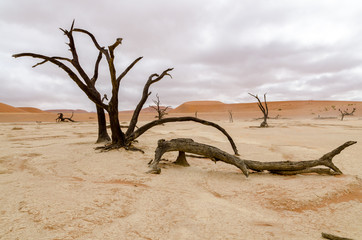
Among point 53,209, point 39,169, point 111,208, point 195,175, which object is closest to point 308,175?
point 195,175

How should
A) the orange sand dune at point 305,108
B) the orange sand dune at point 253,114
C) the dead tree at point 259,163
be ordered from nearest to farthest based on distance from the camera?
1. the dead tree at point 259,163
2. the orange sand dune at point 253,114
3. the orange sand dune at point 305,108

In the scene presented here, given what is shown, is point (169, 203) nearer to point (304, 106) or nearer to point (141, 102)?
point (141, 102)

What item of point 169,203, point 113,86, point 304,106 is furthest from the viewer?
point 304,106

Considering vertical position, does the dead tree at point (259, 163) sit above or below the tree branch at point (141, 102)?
below

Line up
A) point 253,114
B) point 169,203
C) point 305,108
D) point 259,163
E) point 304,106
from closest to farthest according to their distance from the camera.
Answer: point 169,203
point 259,163
point 253,114
point 305,108
point 304,106

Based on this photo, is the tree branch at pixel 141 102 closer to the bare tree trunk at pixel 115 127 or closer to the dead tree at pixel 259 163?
the bare tree trunk at pixel 115 127

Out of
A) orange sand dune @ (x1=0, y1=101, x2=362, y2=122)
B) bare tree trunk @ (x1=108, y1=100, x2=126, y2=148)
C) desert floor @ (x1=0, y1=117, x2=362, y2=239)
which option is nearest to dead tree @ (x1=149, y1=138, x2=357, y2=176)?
desert floor @ (x1=0, y1=117, x2=362, y2=239)

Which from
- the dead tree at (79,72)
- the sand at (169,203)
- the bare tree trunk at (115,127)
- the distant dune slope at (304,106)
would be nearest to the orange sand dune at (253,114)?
the distant dune slope at (304,106)

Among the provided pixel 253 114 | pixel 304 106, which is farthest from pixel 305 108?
pixel 253 114

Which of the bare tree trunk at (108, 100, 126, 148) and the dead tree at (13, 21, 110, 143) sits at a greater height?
the dead tree at (13, 21, 110, 143)

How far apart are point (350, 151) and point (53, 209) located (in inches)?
236

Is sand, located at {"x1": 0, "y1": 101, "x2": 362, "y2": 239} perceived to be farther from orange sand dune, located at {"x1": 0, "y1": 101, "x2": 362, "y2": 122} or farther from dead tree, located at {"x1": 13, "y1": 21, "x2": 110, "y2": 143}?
orange sand dune, located at {"x1": 0, "y1": 101, "x2": 362, "y2": 122}

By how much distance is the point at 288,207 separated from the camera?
6.79 feet

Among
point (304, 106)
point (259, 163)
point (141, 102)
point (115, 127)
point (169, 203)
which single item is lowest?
point (169, 203)
